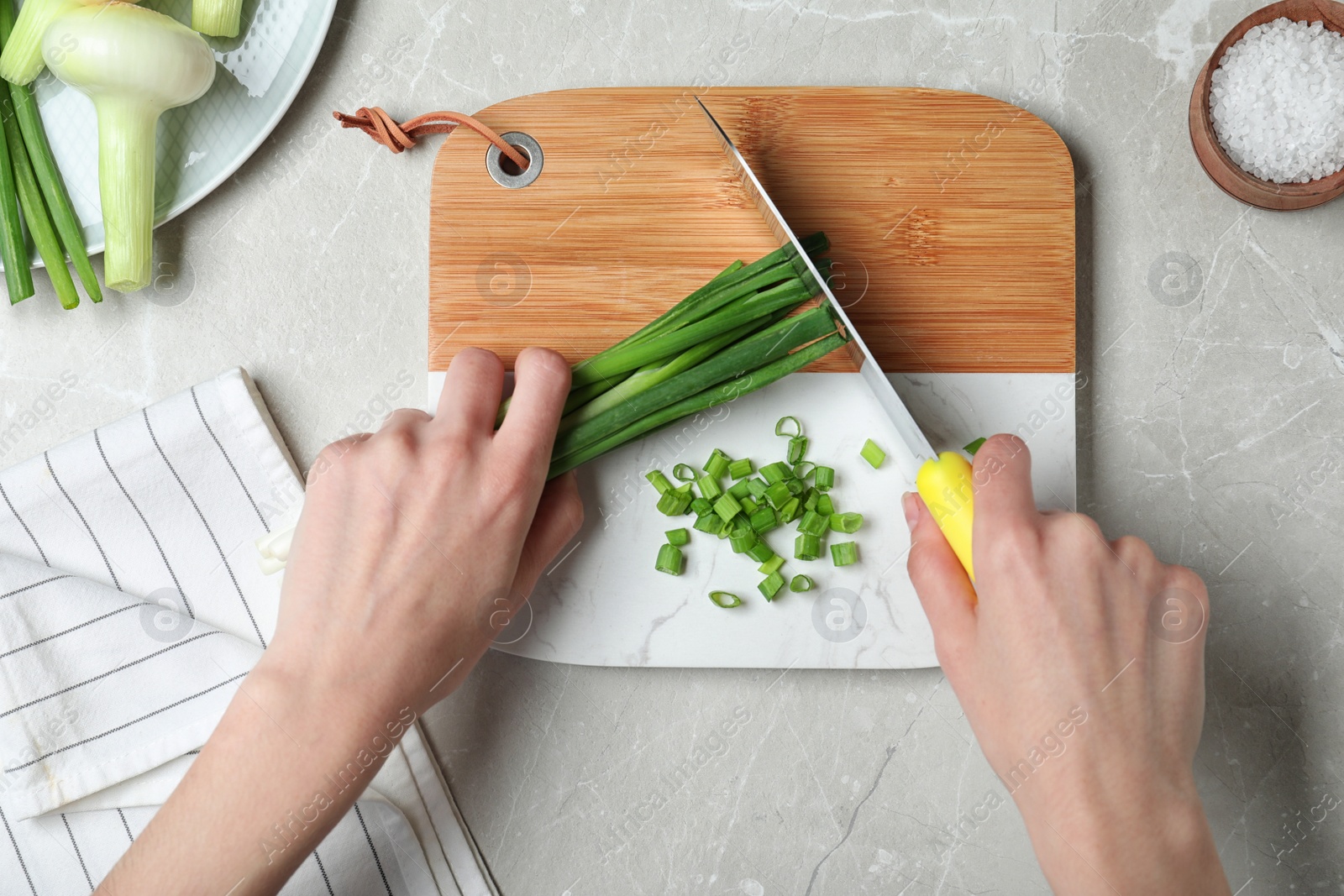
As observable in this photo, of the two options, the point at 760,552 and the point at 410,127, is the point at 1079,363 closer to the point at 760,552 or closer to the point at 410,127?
the point at 760,552

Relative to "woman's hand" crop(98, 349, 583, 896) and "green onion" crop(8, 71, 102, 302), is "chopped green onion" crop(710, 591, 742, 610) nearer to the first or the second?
"woman's hand" crop(98, 349, 583, 896)

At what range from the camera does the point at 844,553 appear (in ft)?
3.94

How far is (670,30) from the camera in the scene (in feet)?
4.26

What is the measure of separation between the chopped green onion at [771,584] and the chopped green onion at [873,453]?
200 millimetres

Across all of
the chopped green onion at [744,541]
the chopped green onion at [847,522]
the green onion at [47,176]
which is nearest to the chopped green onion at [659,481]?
the chopped green onion at [744,541]

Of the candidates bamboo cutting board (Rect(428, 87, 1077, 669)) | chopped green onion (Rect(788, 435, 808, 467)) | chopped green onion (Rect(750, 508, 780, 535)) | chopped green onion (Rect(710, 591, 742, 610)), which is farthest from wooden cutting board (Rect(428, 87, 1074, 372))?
chopped green onion (Rect(710, 591, 742, 610))

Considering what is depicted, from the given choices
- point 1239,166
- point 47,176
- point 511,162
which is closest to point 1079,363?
point 1239,166

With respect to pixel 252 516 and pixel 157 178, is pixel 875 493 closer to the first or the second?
pixel 252 516

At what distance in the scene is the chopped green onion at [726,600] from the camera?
1.20 metres

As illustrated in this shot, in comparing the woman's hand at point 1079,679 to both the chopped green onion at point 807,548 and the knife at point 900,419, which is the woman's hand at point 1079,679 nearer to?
the knife at point 900,419

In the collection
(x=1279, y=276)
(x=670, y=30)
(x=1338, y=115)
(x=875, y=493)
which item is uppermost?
(x=670, y=30)

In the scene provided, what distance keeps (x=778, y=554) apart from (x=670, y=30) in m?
0.78

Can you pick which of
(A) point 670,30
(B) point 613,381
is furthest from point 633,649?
(A) point 670,30

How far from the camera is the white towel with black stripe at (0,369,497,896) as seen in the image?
1.13m
